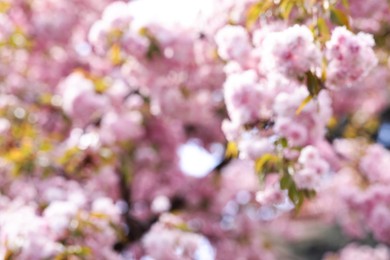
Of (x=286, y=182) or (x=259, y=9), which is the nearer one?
(x=286, y=182)

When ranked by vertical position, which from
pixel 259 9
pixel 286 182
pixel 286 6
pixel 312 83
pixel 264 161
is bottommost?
pixel 286 182

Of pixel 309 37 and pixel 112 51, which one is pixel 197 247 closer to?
pixel 112 51

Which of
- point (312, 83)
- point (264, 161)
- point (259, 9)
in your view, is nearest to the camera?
point (312, 83)

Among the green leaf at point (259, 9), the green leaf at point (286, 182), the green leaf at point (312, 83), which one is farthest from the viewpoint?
the green leaf at point (259, 9)

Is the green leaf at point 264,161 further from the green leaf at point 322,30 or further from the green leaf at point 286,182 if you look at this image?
the green leaf at point 322,30

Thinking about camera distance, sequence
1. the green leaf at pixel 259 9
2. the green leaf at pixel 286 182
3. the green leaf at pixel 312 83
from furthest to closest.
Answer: the green leaf at pixel 259 9 → the green leaf at pixel 286 182 → the green leaf at pixel 312 83

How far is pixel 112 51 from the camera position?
14.4 feet

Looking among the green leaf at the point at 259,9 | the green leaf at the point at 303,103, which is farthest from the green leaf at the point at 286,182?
the green leaf at the point at 259,9

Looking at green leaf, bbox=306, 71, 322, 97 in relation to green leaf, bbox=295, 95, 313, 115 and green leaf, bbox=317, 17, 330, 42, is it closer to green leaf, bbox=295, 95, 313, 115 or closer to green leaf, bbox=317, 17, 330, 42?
green leaf, bbox=295, 95, 313, 115

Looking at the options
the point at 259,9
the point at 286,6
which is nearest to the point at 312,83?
the point at 286,6

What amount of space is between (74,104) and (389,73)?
11.1 ft

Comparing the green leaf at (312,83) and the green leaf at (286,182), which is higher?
the green leaf at (312,83)

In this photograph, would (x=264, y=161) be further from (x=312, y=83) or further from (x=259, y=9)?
(x=259, y=9)

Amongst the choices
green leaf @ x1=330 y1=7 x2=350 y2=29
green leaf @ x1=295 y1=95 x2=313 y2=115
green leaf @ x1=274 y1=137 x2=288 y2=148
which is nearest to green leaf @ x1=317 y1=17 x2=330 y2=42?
green leaf @ x1=330 y1=7 x2=350 y2=29
